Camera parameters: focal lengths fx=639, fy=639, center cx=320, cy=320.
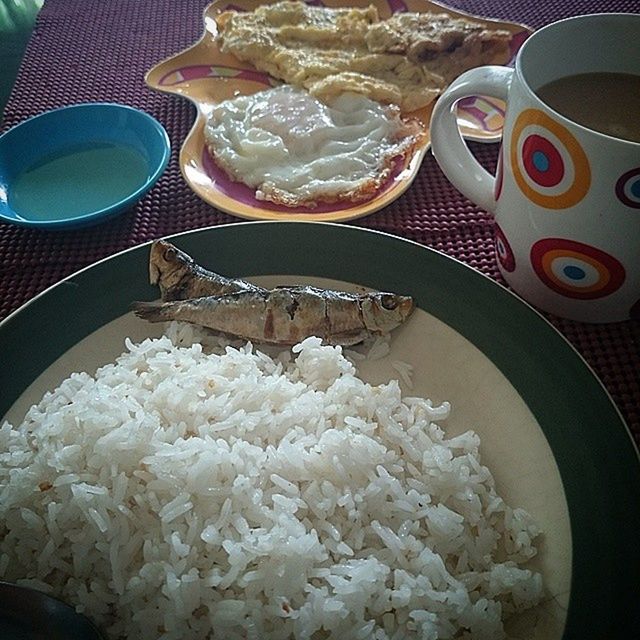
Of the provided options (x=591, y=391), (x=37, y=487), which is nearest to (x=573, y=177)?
(x=591, y=391)

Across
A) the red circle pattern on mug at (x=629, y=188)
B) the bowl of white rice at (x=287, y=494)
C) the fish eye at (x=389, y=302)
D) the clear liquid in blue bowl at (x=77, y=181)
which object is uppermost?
the red circle pattern on mug at (x=629, y=188)

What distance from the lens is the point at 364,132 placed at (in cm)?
164

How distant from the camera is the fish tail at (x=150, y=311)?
1165mm

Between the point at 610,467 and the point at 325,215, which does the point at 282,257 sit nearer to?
the point at 325,215

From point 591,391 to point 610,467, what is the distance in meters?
0.12

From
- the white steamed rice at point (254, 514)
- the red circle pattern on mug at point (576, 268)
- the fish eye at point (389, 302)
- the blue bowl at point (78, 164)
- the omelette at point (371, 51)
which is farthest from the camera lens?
the omelette at point (371, 51)

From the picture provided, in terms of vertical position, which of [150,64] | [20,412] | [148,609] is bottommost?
[148,609]

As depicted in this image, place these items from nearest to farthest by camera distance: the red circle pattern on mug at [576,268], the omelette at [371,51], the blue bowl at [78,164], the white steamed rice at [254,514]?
the white steamed rice at [254,514], the red circle pattern on mug at [576,268], the blue bowl at [78,164], the omelette at [371,51]

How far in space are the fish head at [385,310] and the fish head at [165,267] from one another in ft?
1.13

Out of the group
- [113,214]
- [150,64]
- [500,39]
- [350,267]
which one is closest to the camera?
[350,267]

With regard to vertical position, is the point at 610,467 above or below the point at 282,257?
below

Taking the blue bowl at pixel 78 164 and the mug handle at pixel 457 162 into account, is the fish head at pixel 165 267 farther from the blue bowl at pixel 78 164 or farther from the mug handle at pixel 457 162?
the mug handle at pixel 457 162

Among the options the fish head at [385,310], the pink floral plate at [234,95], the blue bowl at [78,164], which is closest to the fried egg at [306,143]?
the pink floral plate at [234,95]

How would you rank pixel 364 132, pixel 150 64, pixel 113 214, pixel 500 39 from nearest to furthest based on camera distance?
pixel 113 214, pixel 364 132, pixel 500 39, pixel 150 64
